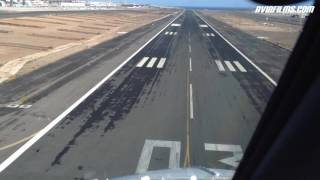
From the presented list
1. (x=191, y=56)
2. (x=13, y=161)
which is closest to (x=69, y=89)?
(x=13, y=161)

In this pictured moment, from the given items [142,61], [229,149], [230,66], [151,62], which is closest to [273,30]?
[230,66]

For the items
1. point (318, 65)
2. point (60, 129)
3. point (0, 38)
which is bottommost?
point (0, 38)

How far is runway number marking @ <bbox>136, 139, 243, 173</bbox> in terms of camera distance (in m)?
11.6

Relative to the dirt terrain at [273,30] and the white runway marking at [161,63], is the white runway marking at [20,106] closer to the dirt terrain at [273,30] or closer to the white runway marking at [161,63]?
the dirt terrain at [273,30]

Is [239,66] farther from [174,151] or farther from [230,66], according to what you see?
[174,151]

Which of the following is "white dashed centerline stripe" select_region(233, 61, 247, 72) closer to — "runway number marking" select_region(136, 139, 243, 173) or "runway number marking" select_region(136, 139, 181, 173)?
"runway number marking" select_region(136, 139, 243, 173)

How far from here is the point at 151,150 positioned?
12828 mm

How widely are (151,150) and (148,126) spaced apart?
9.25 feet

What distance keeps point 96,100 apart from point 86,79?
583cm

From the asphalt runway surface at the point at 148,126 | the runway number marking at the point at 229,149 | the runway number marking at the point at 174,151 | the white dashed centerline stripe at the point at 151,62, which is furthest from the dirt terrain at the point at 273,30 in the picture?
the white dashed centerline stripe at the point at 151,62

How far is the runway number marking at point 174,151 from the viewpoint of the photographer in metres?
11.6

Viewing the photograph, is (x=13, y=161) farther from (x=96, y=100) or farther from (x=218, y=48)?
(x=218, y=48)

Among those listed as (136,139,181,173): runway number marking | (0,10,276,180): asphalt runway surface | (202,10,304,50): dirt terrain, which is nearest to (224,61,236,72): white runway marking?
(0,10,276,180): asphalt runway surface

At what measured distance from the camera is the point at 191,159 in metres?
11.9
